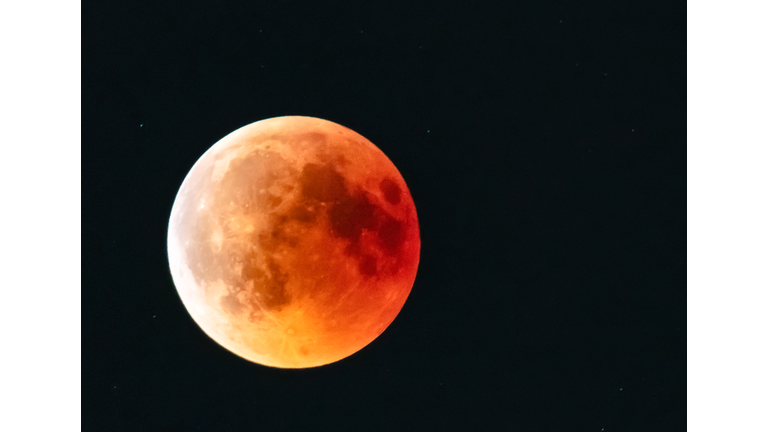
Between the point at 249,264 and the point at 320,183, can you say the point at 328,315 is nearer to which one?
the point at 249,264

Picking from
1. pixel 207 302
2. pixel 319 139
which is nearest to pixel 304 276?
pixel 207 302

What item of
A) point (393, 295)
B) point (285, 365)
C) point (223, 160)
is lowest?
point (285, 365)

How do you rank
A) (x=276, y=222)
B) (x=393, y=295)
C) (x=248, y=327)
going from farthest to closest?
1. (x=393, y=295)
2. (x=248, y=327)
3. (x=276, y=222)

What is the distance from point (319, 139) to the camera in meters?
4.75

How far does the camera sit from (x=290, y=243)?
13.8 ft

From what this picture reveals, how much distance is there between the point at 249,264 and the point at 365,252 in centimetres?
109

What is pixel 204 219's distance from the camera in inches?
176

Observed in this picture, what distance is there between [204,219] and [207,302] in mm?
849

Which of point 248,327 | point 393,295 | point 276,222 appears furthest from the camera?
point 393,295

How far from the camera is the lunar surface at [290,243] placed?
4.26 metres

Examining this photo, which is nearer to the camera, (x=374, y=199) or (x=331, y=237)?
(x=331, y=237)

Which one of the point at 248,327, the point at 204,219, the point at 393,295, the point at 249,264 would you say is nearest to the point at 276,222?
the point at 249,264

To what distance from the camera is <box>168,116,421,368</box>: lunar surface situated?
4258mm

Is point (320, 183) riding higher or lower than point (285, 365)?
higher
